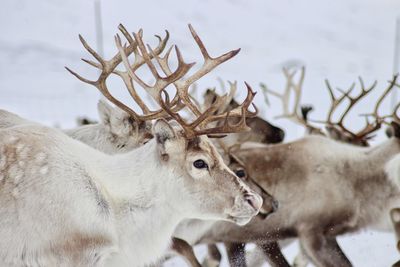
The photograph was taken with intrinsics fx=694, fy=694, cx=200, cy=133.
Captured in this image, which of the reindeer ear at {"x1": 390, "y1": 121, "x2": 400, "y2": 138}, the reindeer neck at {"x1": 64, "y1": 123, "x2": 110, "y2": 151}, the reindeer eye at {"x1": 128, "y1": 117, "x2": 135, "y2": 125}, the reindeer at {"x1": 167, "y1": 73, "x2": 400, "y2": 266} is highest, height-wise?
the reindeer eye at {"x1": 128, "y1": 117, "x2": 135, "y2": 125}

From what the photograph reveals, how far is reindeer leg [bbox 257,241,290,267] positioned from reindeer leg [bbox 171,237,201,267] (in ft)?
2.21

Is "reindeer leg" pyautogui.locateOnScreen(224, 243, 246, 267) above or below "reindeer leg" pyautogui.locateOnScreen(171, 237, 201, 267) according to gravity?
below

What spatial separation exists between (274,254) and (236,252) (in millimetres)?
284

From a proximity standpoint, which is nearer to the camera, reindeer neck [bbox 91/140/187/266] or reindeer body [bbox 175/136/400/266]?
reindeer neck [bbox 91/140/187/266]

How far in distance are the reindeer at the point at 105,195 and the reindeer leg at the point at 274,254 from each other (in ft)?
6.24

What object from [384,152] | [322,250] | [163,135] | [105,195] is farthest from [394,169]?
[105,195]

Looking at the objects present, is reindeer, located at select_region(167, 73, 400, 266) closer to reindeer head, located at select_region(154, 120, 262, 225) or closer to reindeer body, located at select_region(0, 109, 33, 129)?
reindeer body, located at select_region(0, 109, 33, 129)

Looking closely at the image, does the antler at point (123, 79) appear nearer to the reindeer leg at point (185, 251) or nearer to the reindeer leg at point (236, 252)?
the reindeer leg at point (185, 251)

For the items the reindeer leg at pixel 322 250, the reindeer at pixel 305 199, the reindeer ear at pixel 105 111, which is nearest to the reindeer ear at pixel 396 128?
the reindeer at pixel 305 199

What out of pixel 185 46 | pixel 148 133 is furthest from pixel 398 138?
pixel 185 46

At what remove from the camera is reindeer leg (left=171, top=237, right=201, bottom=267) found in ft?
14.9

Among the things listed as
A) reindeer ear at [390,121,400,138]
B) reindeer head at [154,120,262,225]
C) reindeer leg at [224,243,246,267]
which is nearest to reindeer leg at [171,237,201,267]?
reindeer leg at [224,243,246,267]

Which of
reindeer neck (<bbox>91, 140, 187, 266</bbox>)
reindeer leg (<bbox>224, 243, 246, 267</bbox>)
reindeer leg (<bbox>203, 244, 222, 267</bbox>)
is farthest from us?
reindeer leg (<bbox>203, 244, 222, 267</bbox>)

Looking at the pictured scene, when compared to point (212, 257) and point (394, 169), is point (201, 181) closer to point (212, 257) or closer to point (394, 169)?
point (212, 257)
